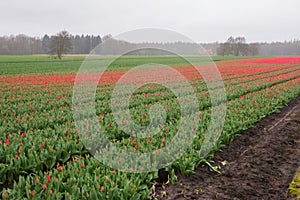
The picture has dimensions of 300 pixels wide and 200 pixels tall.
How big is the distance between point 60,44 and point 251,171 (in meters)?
57.4

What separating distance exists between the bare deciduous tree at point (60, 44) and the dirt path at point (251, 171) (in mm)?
55071

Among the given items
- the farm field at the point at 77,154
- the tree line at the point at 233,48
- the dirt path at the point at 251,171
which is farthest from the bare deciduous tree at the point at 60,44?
the tree line at the point at 233,48

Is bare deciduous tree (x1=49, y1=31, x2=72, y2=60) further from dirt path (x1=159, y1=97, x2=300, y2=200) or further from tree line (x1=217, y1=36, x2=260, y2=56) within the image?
tree line (x1=217, y1=36, x2=260, y2=56)

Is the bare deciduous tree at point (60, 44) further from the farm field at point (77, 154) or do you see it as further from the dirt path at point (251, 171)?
the dirt path at point (251, 171)

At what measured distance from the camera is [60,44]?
2274 inches

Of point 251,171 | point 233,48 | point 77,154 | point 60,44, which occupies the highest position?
point 233,48

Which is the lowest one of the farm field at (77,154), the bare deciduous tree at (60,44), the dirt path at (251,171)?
the dirt path at (251,171)

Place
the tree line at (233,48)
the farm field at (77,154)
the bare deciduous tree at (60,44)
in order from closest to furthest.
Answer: the farm field at (77,154) → the bare deciduous tree at (60,44) → the tree line at (233,48)

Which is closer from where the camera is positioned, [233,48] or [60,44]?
[60,44]

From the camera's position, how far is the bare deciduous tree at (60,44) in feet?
189

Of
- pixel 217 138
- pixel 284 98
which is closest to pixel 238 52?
pixel 284 98

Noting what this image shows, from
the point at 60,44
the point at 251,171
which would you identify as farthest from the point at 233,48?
the point at 251,171

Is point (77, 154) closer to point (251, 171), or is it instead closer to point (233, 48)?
point (251, 171)

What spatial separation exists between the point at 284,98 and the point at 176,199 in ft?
31.9
